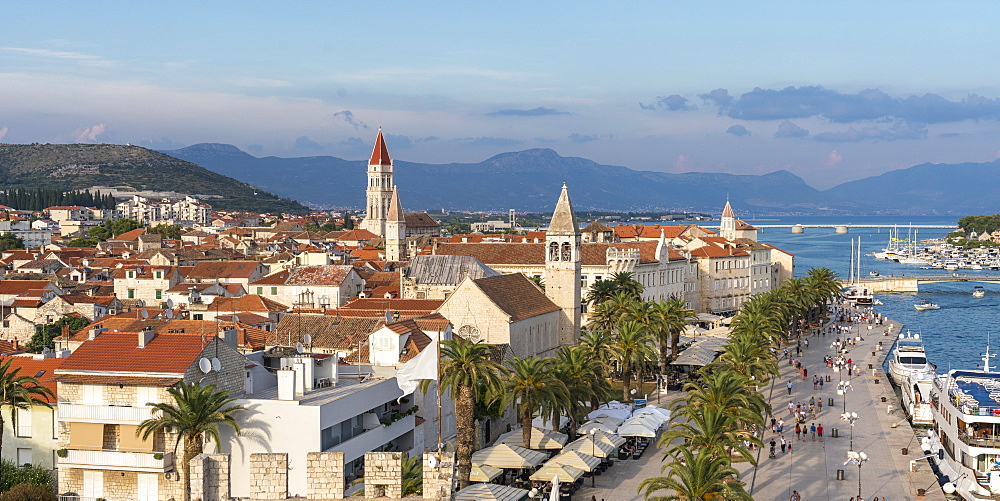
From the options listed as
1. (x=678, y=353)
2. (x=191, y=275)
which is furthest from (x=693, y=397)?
(x=191, y=275)

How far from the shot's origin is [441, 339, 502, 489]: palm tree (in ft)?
125

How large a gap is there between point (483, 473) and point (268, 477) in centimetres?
1840

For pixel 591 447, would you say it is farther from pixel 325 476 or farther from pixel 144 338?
pixel 325 476

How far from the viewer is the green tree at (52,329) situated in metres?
71.2

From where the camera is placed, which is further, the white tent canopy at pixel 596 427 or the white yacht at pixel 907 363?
the white yacht at pixel 907 363

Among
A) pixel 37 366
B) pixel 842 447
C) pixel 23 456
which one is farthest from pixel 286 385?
pixel 842 447

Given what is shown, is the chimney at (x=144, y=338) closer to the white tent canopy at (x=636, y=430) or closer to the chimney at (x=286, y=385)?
the chimney at (x=286, y=385)

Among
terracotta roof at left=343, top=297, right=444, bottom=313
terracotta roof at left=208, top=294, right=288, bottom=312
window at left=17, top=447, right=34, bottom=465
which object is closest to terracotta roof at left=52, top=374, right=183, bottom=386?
window at left=17, top=447, right=34, bottom=465

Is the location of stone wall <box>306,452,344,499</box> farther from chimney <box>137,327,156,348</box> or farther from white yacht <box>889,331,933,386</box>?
white yacht <box>889,331,933,386</box>

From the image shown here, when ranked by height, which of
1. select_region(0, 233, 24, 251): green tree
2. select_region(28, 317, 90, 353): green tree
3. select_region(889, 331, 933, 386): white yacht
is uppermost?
select_region(0, 233, 24, 251): green tree

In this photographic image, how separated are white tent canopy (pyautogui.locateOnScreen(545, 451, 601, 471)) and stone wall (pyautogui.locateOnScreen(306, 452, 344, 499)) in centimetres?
2055

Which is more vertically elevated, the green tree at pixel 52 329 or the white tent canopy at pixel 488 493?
the green tree at pixel 52 329

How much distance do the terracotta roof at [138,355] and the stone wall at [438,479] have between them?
14.4 meters

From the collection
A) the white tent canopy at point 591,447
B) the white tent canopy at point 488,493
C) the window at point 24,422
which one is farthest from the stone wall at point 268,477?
the white tent canopy at point 591,447
